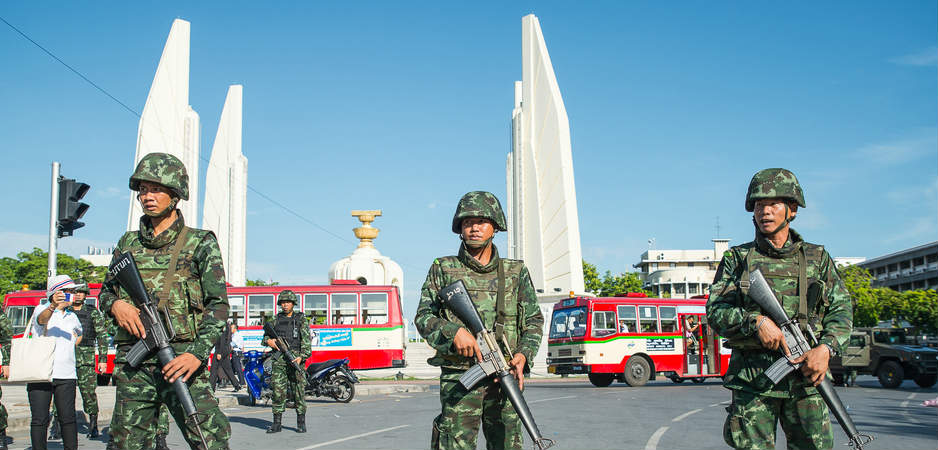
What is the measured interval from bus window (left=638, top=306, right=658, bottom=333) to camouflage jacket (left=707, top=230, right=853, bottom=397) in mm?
16803

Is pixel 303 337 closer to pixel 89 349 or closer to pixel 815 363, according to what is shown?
pixel 89 349

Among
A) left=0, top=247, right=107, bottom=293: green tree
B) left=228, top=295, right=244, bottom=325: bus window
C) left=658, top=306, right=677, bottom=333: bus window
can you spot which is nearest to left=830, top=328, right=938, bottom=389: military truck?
left=658, top=306, right=677, bottom=333: bus window

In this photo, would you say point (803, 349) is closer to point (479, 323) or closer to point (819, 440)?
point (819, 440)

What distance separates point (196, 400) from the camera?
14.1 ft

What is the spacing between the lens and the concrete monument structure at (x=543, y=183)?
3694cm

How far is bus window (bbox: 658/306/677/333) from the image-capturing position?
69.6ft

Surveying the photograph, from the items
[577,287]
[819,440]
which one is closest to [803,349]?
[819,440]

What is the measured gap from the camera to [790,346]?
4238mm

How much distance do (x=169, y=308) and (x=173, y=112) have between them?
34.0 m

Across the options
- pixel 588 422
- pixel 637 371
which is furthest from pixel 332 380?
pixel 637 371

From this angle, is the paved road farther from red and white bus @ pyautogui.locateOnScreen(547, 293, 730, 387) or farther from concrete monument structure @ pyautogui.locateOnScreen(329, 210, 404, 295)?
concrete monument structure @ pyautogui.locateOnScreen(329, 210, 404, 295)

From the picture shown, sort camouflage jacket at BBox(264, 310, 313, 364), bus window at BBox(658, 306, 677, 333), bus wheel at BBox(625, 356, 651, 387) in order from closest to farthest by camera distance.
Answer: camouflage jacket at BBox(264, 310, 313, 364) < bus wheel at BBox(625, 356, 651, 387) < bus window at BBox(658, 306, 677, 333)

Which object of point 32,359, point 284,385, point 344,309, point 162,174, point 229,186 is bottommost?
point 284,385

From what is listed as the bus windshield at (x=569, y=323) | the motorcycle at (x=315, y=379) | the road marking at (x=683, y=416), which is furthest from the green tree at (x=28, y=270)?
the road marking at (x=683, y=416)
